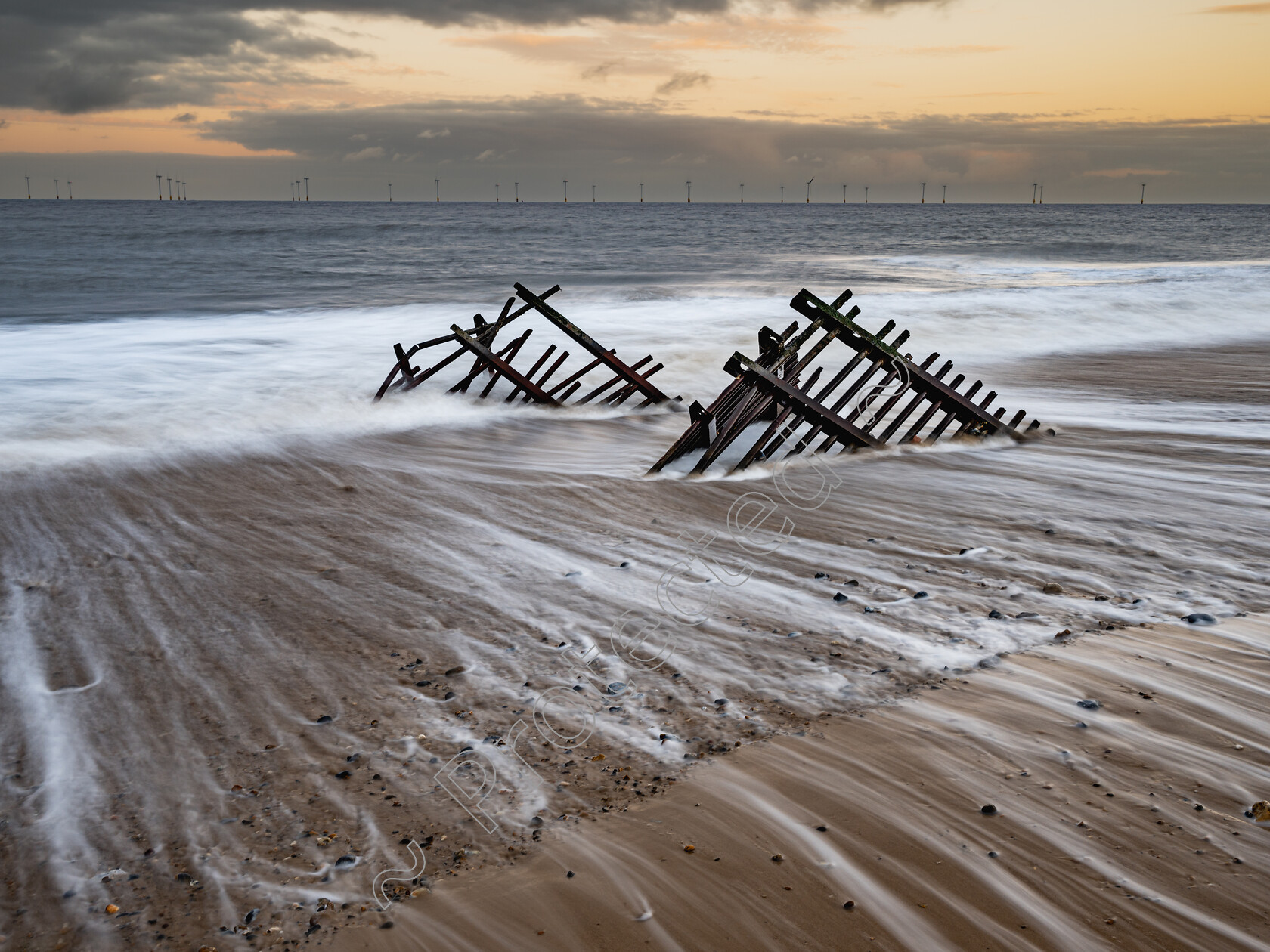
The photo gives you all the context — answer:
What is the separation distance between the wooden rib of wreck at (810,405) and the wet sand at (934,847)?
3489mm

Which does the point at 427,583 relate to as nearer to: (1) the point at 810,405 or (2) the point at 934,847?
(2) the point at 934,847

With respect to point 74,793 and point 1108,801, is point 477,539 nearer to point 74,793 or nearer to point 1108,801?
point 74,793

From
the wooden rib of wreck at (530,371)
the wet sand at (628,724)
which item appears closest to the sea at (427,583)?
the wet sand at (628,724)

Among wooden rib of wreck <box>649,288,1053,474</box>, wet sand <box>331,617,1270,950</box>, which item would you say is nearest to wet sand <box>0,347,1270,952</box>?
wet sand <box>331,617,1270,950</box>

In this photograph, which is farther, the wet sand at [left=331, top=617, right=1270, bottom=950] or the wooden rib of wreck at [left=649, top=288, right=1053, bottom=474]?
the wooden rib of wreck at [left=649, top=288, right=1053, bottom=474]

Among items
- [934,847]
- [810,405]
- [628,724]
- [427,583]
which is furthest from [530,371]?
[934,847]

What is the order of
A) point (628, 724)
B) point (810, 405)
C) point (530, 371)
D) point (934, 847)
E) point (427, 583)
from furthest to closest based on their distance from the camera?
point (530, 371) < point (810, 405) < point (427, 583) < point (628, 724) < point (934, 847)

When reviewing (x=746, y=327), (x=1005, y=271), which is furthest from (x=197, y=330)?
(x=1005, y=271)

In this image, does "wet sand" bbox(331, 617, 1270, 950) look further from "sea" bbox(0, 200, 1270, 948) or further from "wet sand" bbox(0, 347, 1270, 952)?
"sea" bbox(0, 200, 1270, 948)

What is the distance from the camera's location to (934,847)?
2.49m

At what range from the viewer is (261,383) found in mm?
10359

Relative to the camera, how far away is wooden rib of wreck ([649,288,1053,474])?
256 inches

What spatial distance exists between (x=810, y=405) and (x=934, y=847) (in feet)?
14.9

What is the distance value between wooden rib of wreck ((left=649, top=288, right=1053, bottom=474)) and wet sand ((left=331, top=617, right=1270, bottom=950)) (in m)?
3.49
